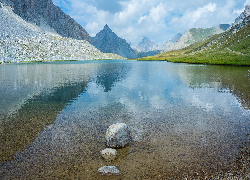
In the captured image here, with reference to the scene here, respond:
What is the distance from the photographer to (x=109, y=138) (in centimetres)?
1467

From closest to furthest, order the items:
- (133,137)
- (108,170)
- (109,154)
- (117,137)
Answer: (108,170), (109,154), (117,137), (133,137)

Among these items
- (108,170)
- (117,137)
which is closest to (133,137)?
(117,137)

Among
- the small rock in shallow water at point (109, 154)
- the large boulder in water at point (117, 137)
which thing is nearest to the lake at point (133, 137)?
the small rock in shallow water at point (109, 154)

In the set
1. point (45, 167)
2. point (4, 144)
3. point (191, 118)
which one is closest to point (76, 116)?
point (4, 144)

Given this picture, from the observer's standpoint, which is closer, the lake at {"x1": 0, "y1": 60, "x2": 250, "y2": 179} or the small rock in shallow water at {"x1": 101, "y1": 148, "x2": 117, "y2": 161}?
the lake at {"x1": 0, "y1": 60, "x2": 250, "y2": 179}

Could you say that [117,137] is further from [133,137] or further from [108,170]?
[108,170]

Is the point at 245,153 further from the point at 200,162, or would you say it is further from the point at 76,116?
the point at 76,116

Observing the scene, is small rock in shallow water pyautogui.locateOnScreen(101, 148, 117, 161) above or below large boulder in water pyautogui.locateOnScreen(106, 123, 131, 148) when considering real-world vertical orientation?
below

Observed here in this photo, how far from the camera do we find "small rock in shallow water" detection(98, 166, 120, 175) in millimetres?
11040

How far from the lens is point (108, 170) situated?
11133 mm

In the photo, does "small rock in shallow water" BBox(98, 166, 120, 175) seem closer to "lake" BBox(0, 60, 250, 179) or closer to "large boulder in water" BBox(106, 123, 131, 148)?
"lake" BBox(0, 60, 250, 179)

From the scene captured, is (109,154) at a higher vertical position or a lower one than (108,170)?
higher

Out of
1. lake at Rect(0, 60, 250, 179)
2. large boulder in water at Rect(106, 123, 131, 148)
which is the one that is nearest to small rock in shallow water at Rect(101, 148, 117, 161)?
lake at Rect(0, 60, 250, 179)

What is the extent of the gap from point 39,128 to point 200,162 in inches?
657
